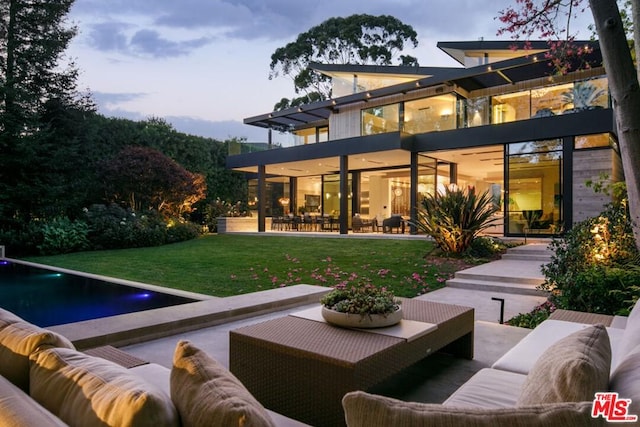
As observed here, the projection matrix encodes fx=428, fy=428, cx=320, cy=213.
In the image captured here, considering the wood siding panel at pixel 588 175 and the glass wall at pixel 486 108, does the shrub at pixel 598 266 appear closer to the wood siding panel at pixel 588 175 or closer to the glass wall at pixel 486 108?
the wood siding panel at pixel 588 175

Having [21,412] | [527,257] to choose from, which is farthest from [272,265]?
[21,412]

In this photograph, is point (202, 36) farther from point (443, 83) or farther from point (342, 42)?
point (342, 42)

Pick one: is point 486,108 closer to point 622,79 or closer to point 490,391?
point 622,79

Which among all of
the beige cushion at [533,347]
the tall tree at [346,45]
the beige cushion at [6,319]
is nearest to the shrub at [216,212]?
the tall tree at [346,45]

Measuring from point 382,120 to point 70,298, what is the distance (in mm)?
12365

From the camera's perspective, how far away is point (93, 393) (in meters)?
1.16

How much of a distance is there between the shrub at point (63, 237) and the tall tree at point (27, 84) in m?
1.52

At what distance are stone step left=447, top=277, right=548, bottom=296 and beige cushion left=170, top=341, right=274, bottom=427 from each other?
663 cm

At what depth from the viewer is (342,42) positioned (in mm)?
29188

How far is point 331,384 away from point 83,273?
7.91 m

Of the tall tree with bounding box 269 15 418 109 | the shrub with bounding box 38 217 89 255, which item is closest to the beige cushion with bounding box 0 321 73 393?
the shrub with bounding box 38 217 89 255

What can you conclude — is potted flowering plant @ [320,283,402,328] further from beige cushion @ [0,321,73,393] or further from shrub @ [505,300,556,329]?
shrub @ [505,300,556,329]

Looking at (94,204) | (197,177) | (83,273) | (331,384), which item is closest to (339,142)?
(197,177)

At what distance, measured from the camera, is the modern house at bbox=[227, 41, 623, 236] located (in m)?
12.1
